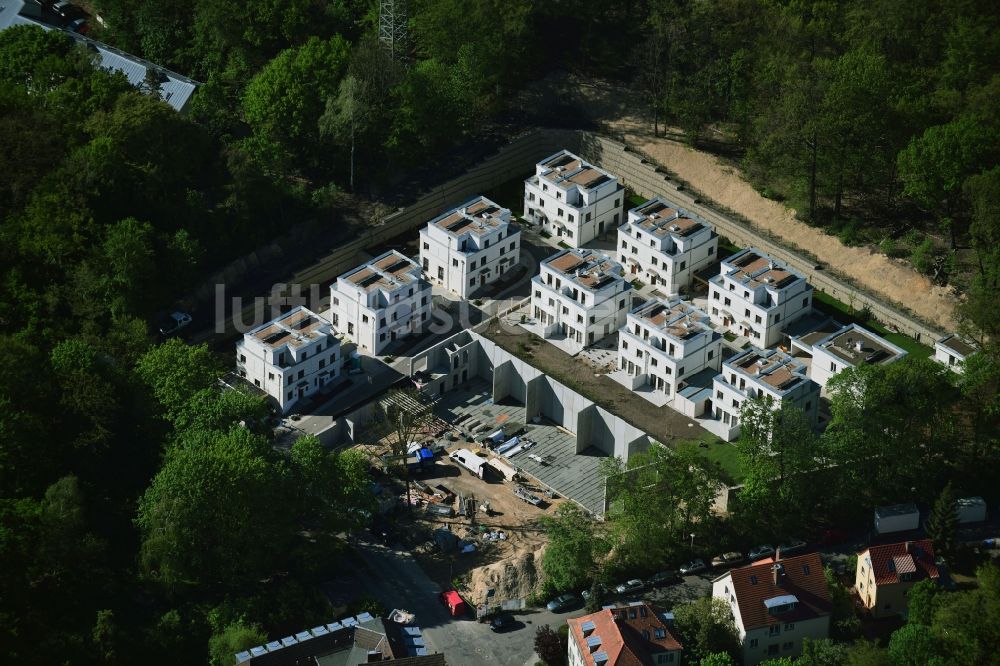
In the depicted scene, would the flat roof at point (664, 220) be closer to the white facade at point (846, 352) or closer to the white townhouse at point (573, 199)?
the white townhouse at point (573, 199)

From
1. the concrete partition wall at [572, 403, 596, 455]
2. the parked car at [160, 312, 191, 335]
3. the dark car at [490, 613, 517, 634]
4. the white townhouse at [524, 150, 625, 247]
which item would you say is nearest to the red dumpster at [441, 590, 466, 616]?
the dark car at [490, 613, 517, 634]

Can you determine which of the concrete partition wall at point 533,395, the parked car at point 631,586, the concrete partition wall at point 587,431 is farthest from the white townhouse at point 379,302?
the parked car at point 631,586

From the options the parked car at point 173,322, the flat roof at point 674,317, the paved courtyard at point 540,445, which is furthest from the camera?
the parked car at point 173,322

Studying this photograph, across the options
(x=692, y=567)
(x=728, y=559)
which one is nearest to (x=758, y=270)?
(x=728, y=559)

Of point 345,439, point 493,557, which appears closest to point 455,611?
point 493,557

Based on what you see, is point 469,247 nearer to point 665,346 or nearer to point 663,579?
point 665,346

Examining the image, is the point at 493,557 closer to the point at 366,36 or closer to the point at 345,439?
the point at 345,439

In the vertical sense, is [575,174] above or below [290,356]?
above
